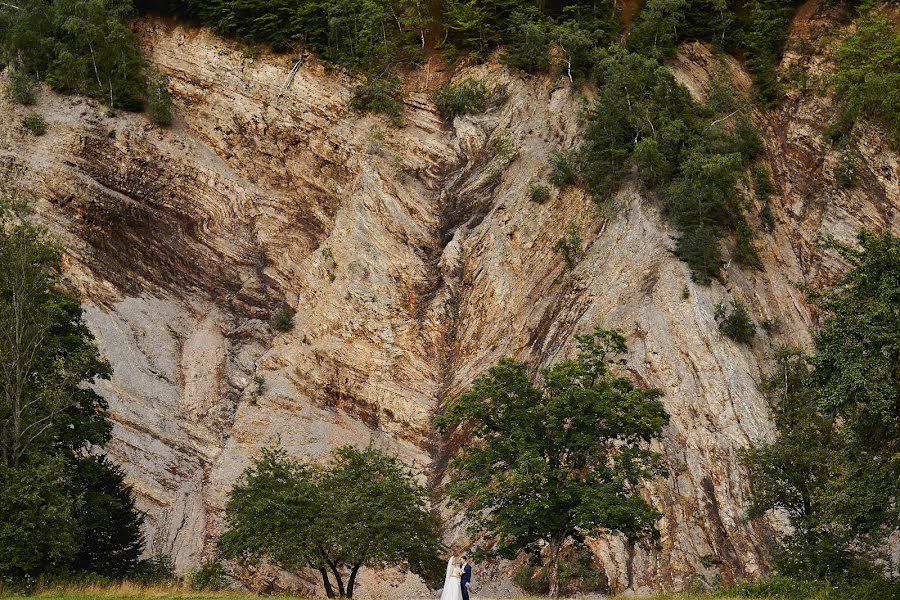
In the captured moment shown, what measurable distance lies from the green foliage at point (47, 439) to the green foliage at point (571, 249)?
64.7 feet

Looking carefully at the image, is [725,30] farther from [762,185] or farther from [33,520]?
[33,520]

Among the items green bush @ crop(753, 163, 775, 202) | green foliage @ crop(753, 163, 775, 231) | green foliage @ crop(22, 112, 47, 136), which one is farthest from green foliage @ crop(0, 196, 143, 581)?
green bush @ crop(753, 163, 775, 202)

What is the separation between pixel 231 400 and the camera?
41.4m

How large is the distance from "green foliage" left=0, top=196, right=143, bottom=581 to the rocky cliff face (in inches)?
277

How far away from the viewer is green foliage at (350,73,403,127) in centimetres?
4903

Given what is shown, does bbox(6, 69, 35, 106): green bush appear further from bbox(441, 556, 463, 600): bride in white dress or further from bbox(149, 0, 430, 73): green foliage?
bbox(441, 556, 463, 600): bride in white dress

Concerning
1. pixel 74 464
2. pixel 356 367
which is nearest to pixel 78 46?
pixel 356 367

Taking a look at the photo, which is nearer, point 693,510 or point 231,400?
point 693,510

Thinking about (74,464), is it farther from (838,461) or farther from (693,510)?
(838,461)

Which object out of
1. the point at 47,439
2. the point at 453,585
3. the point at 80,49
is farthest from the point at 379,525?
the point at 80,49

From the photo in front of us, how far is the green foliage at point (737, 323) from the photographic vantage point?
35.7 meters

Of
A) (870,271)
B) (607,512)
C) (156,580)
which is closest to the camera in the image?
(870,271)

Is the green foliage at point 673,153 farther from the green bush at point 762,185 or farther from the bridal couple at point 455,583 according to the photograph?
the bridal couple at point 455,583

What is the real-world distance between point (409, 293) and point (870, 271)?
24.4 metres
